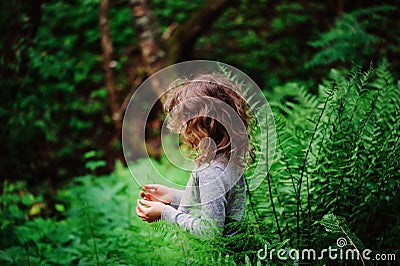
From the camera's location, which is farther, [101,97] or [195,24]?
[101,97]

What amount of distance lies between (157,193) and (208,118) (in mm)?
477

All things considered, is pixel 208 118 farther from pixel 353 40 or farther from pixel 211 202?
pixel 353 40

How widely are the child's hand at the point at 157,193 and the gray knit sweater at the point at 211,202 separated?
76 millimetres

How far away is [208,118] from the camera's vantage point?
2189 mm

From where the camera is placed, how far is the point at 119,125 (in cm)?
650

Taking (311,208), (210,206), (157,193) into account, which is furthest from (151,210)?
(311,208)

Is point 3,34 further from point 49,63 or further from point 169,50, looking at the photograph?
point 169,50

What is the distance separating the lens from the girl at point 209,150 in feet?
6.95

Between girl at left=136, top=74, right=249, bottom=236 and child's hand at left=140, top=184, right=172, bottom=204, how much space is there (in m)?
0.05

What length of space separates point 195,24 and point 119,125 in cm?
176

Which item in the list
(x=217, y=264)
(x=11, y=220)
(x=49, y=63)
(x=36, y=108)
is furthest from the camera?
(x=36, y=108)

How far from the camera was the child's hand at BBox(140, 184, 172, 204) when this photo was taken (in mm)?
2309

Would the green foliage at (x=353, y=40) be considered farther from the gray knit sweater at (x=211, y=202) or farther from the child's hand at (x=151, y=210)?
the child's hand at (x=151, y=210)

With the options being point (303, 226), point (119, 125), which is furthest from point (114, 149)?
point (303, 226)
